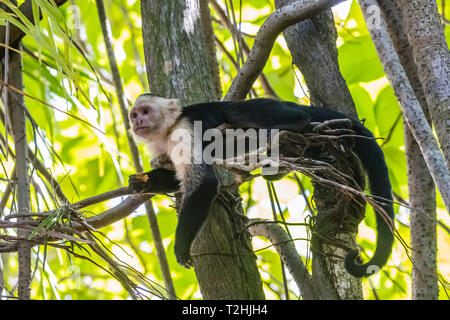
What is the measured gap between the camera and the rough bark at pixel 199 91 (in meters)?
2.38

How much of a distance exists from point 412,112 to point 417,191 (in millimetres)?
903

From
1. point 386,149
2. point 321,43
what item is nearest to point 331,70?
point 321,43

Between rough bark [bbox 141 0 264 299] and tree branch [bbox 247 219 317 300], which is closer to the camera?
rough bark [bbox 141 0 264 299]

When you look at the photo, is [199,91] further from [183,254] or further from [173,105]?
[183,254]

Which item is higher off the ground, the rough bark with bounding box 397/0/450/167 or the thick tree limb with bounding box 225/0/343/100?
the thick tree limb with bounding box 225/0/343/100

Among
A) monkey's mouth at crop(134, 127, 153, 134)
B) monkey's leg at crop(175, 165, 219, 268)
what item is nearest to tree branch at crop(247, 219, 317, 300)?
monkey's leg at crop(175, 165, 219, 268)

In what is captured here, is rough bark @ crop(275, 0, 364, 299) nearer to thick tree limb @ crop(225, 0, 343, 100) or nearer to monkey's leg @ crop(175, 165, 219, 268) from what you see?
thick tree limb @ crop(225, 0, 343, 100)

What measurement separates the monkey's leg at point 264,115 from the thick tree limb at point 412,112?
1.61 ft

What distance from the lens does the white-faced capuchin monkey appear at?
8.30 feet

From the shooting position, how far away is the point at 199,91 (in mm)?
2795

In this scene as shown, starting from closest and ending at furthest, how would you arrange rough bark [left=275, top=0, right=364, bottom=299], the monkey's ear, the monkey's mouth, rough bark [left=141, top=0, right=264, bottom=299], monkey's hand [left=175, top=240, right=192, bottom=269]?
rough bark [left=141, top=0, right=264, bottom=299] → monkey's hand [left=175, top=240, right=192, bottom=269] → rough bark [left=275, top=0, right=364, bottom=299] → the monkey's ear → the monkey's mouth

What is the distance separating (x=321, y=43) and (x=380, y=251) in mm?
1165

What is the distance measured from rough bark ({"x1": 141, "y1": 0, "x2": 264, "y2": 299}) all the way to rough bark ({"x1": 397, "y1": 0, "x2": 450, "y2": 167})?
3.13ft

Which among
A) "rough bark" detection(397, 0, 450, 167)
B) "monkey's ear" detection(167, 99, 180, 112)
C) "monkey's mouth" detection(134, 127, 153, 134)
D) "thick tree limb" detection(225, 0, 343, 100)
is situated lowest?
"rough bark" detection(397, 0, 450, 167)
